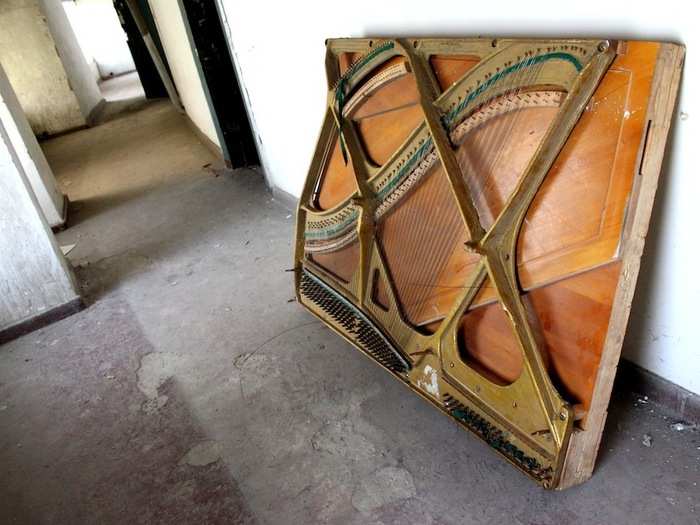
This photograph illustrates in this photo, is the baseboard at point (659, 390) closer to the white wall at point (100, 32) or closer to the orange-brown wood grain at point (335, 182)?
the orange-brown wood grain at point (335, 182)

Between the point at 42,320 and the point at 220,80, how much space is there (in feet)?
8.53

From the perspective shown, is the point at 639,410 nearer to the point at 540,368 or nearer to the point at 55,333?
the point at 540,368

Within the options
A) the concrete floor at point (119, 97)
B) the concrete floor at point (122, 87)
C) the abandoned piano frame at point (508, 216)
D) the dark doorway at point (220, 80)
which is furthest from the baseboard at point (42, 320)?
the concrete floor at point (122, 87)

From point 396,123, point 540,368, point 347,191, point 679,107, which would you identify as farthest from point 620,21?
point 347,191

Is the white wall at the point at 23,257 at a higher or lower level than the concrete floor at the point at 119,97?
higher

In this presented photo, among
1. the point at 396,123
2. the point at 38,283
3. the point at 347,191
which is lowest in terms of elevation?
the point at 38,283

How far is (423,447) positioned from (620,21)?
1469 millimetres

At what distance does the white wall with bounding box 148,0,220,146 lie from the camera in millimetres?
5086

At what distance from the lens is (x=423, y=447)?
6.26 feet

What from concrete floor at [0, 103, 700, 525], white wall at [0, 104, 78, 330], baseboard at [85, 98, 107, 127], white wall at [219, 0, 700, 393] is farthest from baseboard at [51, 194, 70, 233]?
baseboard at [85, 98, 107, 127]

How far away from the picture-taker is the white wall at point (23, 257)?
2854mm

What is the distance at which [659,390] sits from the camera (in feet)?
6.07

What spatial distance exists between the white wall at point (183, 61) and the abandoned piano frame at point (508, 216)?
134 inches

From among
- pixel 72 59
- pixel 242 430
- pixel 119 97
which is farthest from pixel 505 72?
pixel 119 97
